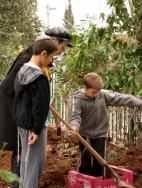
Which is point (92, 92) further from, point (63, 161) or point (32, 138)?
point (63, 161)

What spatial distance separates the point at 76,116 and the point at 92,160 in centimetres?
58

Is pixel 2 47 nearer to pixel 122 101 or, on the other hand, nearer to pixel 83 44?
pixel 83 44

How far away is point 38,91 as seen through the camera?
3.35 m

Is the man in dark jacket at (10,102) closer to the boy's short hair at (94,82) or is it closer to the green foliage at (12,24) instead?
the boy's short hair at (94,82)

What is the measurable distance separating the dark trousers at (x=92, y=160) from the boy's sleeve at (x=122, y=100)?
0.47 metres

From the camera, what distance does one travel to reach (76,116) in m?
4.32

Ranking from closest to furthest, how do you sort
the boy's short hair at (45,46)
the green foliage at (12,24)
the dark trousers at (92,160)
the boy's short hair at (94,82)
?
1. the boy's short hair at (45,46)
2. the boy's short hair at (94,82)
3. the dark trousers at (92,160)
4. the green foliage at (12,24)

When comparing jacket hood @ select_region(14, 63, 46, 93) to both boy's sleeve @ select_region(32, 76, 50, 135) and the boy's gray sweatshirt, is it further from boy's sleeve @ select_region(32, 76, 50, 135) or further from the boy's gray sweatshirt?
the boy's gray sweatshirt

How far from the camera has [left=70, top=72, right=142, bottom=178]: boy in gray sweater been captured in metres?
4.28

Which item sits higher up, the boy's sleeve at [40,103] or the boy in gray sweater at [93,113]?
the boy's sleeve at [40,103]

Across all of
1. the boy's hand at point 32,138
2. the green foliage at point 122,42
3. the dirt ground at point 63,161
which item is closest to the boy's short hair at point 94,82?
the green foliage at point 122,42

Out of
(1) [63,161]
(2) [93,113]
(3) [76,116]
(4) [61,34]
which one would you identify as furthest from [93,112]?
(1) [63,161]

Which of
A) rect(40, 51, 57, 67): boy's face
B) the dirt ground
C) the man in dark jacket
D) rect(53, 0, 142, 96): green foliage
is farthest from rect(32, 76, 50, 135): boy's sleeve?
the dirt ground

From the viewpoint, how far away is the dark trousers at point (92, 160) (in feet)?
15.0
